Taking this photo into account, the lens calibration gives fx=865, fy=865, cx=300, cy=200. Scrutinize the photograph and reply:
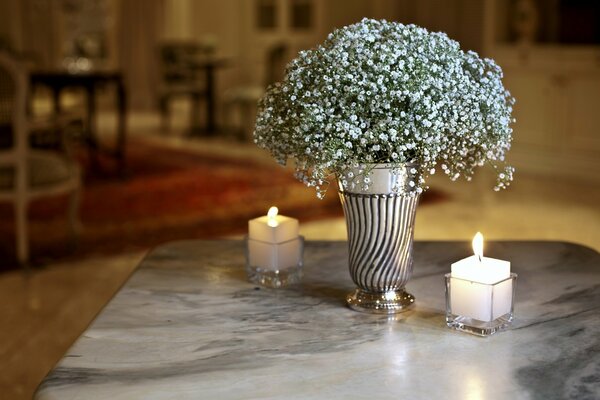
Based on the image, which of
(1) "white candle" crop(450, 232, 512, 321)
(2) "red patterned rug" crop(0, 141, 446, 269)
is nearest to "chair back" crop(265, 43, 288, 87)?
(2) "red patterned rug" crop(0, 141, 446, 269)

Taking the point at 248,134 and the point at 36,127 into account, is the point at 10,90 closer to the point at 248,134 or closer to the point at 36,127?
the point at 36,127

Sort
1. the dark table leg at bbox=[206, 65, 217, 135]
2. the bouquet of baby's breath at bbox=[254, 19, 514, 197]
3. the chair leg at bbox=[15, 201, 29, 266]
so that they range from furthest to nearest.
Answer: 1. the dark table leg at bbox=[206, 65, 217, 135]
2. the chair leg at bbox=[15, 201, 29, 266]
3. the bouquet of baby's breath at bbox=[254, 19, 514, 197]

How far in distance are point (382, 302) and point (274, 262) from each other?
0.88 feet

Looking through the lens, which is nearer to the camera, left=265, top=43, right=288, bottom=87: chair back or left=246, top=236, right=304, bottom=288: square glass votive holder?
left=246, top=236, right=304, bottom=288: square glass votive holder

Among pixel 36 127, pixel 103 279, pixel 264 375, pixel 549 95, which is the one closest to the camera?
pixel 264 375

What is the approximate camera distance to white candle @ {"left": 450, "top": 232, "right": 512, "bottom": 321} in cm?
139

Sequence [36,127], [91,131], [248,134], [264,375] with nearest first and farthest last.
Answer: [264,375], [36,127], [91,131], [248,134]

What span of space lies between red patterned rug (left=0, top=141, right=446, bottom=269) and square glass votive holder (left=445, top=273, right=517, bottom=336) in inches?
118

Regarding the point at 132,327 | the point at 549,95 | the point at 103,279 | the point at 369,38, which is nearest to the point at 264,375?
the point at 132,327

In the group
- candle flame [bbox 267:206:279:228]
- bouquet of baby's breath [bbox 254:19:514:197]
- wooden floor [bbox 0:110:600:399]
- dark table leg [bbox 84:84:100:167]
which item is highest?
bouquet of baby's breath [bbox 254:19:514:197]

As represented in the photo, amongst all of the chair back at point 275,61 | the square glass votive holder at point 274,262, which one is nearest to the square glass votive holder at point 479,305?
the square glass votive holder at point 274,262

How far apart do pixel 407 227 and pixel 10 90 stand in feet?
9.11

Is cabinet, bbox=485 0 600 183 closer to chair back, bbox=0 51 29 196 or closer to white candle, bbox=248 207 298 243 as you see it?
chair back, bbox=0 51 29 196

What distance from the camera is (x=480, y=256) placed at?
1.46m
